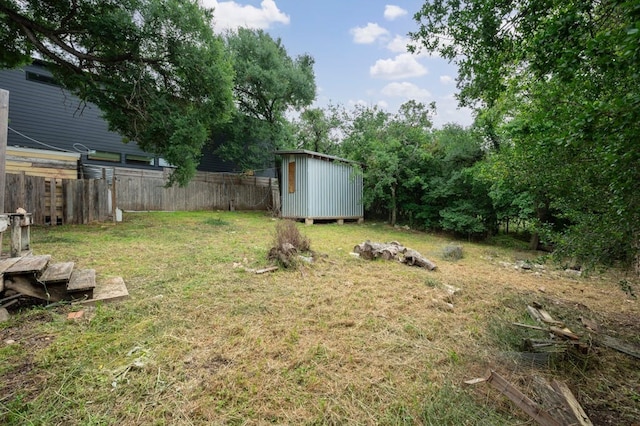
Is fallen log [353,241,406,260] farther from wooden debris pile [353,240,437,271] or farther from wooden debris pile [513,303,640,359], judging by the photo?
wooden debris pile [513,303,640,359]

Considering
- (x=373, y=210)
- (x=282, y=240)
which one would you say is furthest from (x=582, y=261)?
(x=373, y=210)

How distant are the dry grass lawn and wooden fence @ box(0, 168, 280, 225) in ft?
13.2

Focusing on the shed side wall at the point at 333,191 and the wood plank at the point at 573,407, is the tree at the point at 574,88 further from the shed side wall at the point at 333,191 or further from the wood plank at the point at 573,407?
the shed side wall at the point at 333,191

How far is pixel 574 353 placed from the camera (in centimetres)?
216

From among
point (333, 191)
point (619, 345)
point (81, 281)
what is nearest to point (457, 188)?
point (333, 191)

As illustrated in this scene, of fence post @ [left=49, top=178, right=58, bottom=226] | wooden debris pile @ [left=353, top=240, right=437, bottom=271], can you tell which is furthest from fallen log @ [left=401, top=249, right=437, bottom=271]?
fence post @ [left=49, top=178, right=58, bottom=226]

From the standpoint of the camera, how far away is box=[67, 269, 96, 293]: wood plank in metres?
2.73

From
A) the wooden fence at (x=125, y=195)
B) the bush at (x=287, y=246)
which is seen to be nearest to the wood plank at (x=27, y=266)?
the bush at (x=287, y=246)

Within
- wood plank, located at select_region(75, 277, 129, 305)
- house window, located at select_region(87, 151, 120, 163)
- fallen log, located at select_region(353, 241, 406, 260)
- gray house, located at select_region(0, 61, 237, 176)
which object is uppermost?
gray house, located at select_region(0, 61, 237, 176)

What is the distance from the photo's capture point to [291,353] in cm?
214

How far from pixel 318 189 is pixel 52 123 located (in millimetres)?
10432

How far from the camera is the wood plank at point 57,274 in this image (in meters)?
2.64

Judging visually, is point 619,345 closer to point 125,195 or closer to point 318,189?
point 318,189

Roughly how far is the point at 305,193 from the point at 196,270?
22.6 feet
